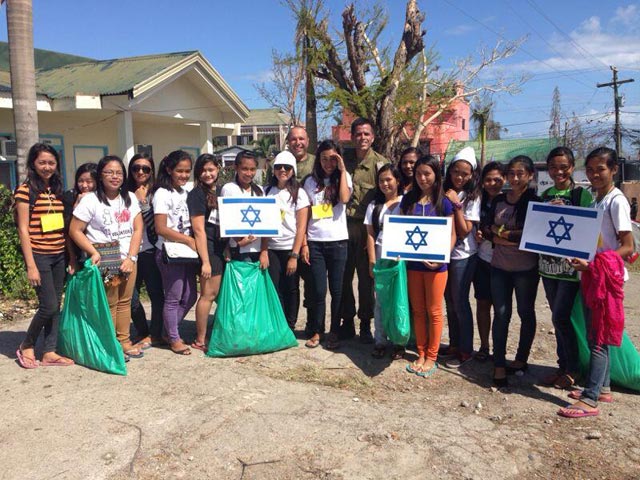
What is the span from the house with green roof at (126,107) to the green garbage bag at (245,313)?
726 centimetres

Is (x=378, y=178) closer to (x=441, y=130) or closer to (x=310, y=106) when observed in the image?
(x=310, y=106)

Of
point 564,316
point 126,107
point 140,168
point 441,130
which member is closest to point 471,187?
point 564,316

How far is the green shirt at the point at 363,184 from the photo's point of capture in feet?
14.9

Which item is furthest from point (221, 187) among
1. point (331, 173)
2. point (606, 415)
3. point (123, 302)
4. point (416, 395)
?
point (606, 415)

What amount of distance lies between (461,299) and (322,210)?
1.34 meters

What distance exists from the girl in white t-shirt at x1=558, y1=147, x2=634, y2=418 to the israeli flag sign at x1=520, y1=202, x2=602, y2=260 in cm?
9

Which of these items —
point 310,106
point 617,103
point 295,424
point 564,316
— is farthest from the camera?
point 617,103

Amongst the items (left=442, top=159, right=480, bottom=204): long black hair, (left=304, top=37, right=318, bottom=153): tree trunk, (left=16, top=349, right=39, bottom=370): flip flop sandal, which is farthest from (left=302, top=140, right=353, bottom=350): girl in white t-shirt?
(left=304, top=37, right=318, bottom=153): tree trunk

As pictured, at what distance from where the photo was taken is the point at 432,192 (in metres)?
4.01

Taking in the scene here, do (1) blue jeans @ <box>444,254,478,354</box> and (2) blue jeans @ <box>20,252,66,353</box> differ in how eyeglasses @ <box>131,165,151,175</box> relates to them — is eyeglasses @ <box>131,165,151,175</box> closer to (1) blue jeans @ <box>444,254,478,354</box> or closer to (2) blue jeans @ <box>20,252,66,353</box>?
(2) blue jeans @ <box>20,252,66,353</box>

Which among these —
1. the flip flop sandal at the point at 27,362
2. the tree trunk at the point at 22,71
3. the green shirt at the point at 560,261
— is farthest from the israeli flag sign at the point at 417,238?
the tree trunk at the point at 22,71

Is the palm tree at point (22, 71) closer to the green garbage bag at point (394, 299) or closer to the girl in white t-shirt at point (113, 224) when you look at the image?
the girl in white t-shirt at point (113, 224)

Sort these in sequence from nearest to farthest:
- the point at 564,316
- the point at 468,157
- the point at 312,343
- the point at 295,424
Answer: the point at 295,424 < the point at 564,316 < the point at 468,157 < the point at 312,343

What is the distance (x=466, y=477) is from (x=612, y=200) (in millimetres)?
1962
